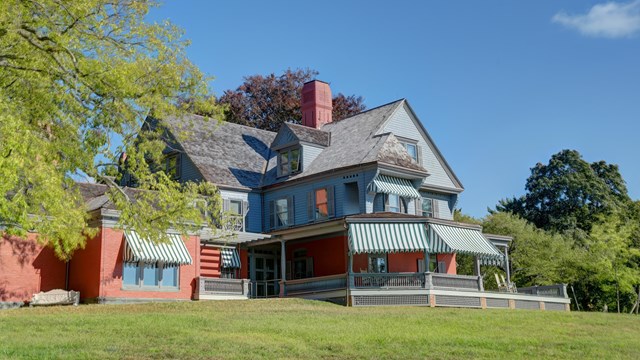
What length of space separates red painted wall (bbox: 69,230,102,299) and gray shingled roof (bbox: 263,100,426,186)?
474 inches

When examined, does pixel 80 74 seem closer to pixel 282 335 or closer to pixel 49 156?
pixel 49 156

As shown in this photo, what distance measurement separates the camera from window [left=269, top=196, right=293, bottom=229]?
134ft

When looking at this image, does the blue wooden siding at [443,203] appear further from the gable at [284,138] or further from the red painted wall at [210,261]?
the red painted wall at [210,261]

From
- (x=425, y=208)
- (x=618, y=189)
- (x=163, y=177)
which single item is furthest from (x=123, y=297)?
(x=618, y=189)

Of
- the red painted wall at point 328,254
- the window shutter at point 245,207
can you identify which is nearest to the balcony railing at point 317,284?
the red painted wall at point 328,254

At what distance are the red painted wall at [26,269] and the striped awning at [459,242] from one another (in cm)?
1648

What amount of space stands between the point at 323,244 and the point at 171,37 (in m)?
17.3

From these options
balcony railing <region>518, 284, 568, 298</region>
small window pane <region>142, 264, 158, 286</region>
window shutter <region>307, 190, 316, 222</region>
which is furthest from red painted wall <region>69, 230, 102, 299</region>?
balcony railing <region>518, 284, 568, 298</region>

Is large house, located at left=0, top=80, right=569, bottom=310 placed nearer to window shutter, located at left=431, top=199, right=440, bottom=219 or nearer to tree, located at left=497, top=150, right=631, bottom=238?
window shutter, located at left=431, top=199, right=440, bottom=219

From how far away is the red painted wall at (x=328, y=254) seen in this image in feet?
124

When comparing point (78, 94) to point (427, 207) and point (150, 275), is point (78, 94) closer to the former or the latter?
point (150, 275)

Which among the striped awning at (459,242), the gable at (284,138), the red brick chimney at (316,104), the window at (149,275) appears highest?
the red brick chimney at (316,104)

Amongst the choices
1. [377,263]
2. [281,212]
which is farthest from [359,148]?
[377,263]

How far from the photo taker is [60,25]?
21.0 meters
